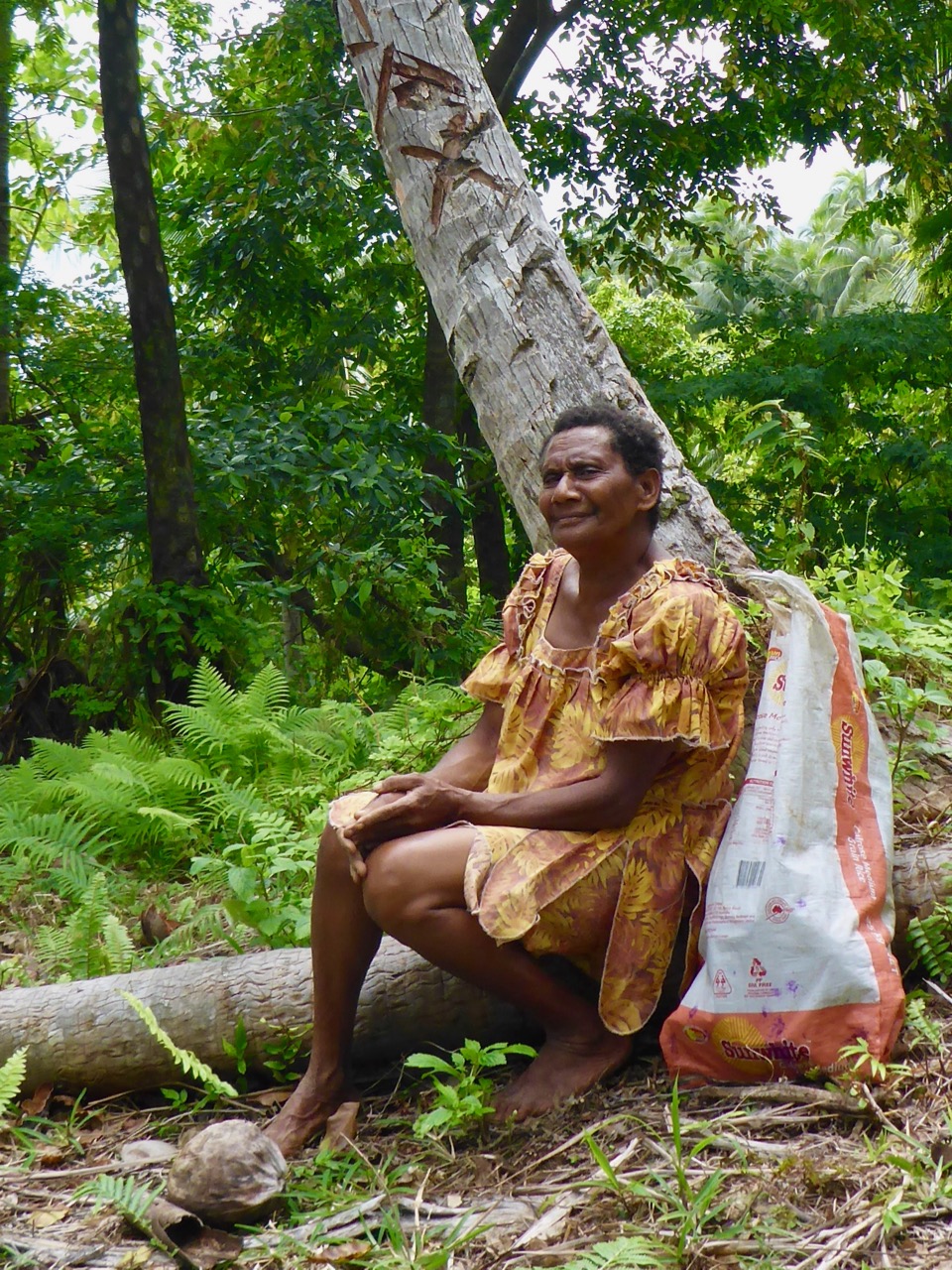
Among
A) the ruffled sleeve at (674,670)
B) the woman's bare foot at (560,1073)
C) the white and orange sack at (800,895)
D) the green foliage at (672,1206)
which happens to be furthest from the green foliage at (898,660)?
the green foliage at (672,1206)

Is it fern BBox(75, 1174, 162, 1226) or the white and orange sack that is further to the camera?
the white and orange sack

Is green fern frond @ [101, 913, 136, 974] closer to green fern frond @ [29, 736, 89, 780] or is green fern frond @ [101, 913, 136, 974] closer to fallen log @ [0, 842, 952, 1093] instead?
fallen log @ [0, 842, 952, 1093]

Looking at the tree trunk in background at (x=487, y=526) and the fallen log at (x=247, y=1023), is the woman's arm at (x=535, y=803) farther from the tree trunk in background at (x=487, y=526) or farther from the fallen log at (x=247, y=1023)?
the tree trunk in background at (x=487, y=526)

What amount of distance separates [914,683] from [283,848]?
7.11 ft

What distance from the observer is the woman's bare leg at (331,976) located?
2848 millimetres

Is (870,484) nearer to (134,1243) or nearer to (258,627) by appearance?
(258,627)

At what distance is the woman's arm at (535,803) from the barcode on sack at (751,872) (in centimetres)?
28

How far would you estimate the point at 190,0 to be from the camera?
10828 millimetres

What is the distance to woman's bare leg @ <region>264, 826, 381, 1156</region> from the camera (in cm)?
285

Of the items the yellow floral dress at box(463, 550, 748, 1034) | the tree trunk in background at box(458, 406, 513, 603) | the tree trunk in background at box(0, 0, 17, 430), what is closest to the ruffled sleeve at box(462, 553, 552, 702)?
the yellow floral dress at box(463, 550, 748, 1034)

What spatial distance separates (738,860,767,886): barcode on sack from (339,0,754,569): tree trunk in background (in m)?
1.36

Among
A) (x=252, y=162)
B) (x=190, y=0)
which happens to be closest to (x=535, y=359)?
(x=252, y=162)

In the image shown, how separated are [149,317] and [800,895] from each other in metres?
5.39

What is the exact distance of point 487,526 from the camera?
1031 centimetres
